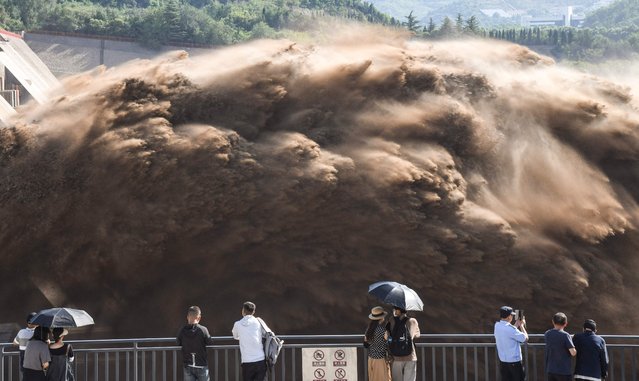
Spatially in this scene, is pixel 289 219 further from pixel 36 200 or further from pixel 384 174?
pixel 36 200

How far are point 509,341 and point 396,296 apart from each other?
179cm

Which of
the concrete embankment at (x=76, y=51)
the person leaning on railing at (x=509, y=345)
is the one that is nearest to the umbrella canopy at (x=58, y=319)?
the person leaning on railing at (x=509, y=345)

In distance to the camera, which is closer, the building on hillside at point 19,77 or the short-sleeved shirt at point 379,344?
the short-sleeved shirt at point 379,344

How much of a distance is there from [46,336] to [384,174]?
7.20 meters

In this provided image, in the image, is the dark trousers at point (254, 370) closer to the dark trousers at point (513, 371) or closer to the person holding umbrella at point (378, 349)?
the person holding umbrella at point (378, 349)

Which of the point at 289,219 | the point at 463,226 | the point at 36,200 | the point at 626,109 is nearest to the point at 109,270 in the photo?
the point at 36,200

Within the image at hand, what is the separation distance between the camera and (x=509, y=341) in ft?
43.1

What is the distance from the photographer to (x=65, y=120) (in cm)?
1747

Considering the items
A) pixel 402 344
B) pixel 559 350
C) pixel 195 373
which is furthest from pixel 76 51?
pixel 559 350

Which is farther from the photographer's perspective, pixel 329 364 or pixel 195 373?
pixel 329 364

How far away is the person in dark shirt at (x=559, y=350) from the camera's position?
499 inches

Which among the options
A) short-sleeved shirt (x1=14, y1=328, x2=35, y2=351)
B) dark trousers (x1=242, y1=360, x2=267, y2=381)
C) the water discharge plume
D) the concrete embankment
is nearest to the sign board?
dark trousers (x1=242, y1=360, x2=267, y2=381)

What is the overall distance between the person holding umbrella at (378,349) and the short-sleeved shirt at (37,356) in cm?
413

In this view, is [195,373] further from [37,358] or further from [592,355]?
[592,355]
